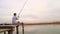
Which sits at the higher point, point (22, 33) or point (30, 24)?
point (30, 24)

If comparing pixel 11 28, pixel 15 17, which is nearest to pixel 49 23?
pixel 11 28

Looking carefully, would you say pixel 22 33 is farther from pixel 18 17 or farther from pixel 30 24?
pixel 18 17

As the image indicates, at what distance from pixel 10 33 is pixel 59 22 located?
146 cm

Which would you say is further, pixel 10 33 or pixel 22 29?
pixel 22 29

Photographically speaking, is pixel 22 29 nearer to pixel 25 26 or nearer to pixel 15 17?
pixel 25 26

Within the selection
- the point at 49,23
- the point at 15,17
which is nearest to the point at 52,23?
the point at 49,23

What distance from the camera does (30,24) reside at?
16.4 ft

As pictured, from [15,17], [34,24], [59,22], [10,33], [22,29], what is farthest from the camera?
[15,17]

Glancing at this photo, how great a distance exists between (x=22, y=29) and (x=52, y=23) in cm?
134

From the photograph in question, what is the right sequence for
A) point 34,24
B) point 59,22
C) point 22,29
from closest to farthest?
point 59,22
point 34,24
point 22,29

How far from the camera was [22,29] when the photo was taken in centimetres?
532

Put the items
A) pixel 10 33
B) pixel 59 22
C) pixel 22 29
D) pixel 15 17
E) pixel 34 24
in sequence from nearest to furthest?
pixel 10 33 < pixel 59 22 < pixel 34 24 < pixel 22 29 < pixel 15 17

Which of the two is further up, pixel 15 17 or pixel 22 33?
pixel 15 17

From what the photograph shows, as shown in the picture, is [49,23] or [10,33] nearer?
[10,33]
